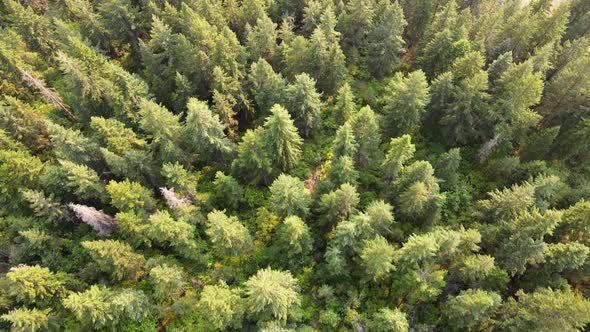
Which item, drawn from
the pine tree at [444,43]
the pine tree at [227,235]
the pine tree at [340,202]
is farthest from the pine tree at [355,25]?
the pine tree at [227,235]

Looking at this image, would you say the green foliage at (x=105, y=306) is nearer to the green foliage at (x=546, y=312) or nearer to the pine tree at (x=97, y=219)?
the pine tree at (x=97, y=219)

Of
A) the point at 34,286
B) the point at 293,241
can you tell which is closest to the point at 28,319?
the point at 34,286

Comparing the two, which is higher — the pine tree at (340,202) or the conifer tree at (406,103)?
the conifer tree at (406,103)

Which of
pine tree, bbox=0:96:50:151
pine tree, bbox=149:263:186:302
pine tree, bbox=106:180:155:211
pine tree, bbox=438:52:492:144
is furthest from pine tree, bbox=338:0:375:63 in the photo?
pine tree, bbox=0:96:50:151

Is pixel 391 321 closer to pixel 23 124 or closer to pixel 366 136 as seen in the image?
pixel 366 136

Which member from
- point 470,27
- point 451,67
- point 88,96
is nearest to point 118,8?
point 88,96

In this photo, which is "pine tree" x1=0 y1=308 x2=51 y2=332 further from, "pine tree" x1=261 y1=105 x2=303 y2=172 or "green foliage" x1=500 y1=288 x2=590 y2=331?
"green foliage" x1=500 y1=288 x2=590 y2=331
